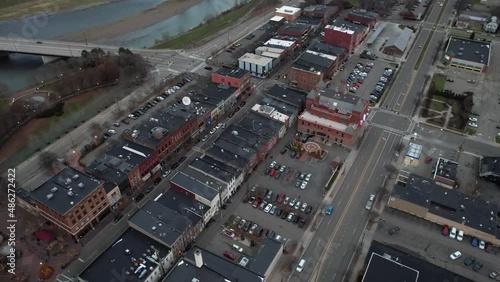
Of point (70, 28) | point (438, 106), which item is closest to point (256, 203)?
point (438, 106)

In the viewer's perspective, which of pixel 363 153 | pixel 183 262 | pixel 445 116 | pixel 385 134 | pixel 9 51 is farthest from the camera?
pixel 9 51

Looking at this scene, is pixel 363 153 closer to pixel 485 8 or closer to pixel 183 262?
pixel 183 262

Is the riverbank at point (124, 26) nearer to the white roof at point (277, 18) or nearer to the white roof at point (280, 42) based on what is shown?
the white roof at point (277, 18)

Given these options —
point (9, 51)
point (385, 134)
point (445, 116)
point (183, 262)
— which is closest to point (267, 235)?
point (183, 262)

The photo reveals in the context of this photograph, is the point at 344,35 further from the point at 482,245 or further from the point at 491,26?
the point at 482,245

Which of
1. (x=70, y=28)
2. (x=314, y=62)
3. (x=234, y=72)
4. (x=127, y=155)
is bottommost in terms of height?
(x=70, y=28)
